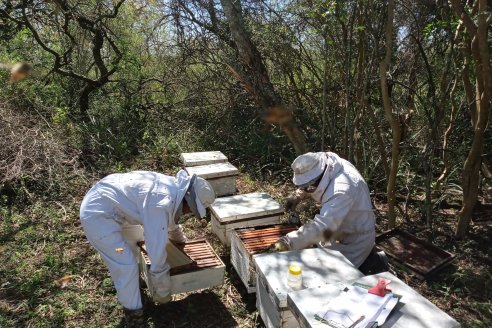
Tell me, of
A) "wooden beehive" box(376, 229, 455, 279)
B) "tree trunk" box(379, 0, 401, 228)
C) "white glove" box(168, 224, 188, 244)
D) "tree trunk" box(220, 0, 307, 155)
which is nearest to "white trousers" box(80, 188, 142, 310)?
"white glove" box(168, 224, 188, 244)

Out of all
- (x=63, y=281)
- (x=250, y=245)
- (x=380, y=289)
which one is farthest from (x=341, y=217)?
(x=63, y=281)

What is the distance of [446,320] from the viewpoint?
6.69ft

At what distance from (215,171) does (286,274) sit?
8.71ft

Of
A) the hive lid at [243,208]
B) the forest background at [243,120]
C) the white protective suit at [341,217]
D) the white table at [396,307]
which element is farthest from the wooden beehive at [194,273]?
the white table at [396,307]

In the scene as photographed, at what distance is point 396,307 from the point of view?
2.13 metres

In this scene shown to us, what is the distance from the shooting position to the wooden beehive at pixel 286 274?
2.57 meters

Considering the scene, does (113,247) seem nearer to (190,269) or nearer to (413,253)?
(190,269)

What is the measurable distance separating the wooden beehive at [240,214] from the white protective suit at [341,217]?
77 cm

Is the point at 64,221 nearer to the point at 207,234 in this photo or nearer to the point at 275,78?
the point at 207,234

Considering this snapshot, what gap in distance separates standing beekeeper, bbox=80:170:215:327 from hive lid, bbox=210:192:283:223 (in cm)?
80

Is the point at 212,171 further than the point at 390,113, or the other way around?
the point at 212,171

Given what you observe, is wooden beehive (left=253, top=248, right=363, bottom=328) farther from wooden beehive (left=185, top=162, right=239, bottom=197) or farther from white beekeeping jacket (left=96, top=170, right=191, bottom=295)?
wooden beehive (left=185, top=162, right=239, bottom=197)

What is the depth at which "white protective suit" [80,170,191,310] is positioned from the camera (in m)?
3.12

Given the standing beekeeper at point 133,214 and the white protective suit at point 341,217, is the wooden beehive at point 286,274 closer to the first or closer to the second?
Answer: the white protective suit at point 341,217
